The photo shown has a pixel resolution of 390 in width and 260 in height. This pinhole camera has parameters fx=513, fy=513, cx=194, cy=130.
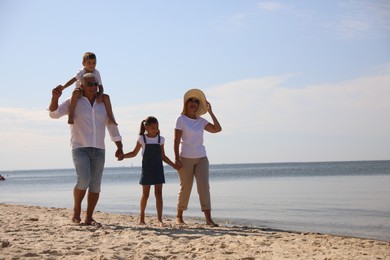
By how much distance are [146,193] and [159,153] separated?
1.85ft

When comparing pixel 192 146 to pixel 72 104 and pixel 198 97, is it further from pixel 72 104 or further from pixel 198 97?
pixel 72 104

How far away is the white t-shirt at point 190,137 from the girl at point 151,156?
0.28 metres

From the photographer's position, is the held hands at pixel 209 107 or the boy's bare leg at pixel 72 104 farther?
the held hands at pixel 209 107

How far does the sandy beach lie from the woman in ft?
3.15

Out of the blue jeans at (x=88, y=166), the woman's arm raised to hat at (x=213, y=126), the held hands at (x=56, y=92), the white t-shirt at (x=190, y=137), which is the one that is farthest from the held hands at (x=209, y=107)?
the held hands at (x=56, y=92)

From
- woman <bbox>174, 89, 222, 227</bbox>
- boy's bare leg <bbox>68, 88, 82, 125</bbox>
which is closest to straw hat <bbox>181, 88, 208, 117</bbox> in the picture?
woman <bbox>174, 89, 222, 227</bbox>

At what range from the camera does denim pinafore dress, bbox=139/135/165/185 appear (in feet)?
22.4

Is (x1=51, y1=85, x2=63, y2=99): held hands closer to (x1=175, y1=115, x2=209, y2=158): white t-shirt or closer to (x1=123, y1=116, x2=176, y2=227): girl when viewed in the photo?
(x1=123, y1=116, x2=176, y2=227): girl

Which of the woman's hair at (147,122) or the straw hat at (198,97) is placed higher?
the straw hat at (198,97)

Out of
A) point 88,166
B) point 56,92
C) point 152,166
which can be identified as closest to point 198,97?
point 152,166

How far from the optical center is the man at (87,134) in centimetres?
600

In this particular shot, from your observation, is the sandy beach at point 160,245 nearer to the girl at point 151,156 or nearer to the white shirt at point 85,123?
the girl at point 151,156

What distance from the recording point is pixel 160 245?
5.05m

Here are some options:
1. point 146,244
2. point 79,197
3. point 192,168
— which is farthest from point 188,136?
point 146,244
